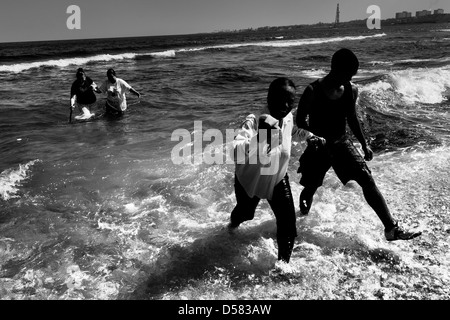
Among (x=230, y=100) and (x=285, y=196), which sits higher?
(x=230, y=100)

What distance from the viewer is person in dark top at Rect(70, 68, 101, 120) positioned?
9.07m

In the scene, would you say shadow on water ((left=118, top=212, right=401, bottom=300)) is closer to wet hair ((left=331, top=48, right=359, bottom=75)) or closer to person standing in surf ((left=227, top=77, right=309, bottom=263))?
person standing in surf ((left=227, top=77, right=309, bottom=263))

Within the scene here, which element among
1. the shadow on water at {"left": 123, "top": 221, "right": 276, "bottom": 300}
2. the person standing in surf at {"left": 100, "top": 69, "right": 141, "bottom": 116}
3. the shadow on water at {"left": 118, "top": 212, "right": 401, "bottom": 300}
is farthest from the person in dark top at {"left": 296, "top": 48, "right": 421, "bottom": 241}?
the person standing in surf at {"left": 100, "top": 69, "right": 141, "bottom": 116}

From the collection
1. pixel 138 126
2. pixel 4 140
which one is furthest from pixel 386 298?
pixel 4 140

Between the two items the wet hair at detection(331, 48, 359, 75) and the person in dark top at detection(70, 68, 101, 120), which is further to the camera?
the person in dark top at detection(70, 68, 101, 120)

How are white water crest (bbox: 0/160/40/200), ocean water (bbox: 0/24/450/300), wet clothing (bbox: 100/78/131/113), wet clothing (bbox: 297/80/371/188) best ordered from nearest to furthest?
1. ocean water (bbox: 0/24/450/300)
2. wet clothing (bbox: 297/80/371/188)
3. white water crest (bbox: 0/160/40/200)
4. wet clothing (bbox: 100/78/131/113)

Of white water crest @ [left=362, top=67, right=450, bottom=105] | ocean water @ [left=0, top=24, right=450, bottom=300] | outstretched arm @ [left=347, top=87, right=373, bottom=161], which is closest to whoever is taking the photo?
ocean water @ [left=0, top=24, right=450, bottom=300]

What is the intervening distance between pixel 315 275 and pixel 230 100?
9.17 m

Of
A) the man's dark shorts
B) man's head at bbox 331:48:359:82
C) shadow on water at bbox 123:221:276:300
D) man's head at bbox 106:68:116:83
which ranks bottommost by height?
shadow on water at bbox 123:221:276:300

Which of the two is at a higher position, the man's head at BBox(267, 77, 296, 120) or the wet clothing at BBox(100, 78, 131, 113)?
the wet clothing at BBox(100, 78, 131, 113)

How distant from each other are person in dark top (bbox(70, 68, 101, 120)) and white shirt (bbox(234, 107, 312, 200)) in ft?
24.2

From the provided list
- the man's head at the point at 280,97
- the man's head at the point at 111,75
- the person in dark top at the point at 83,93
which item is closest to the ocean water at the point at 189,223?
the person in dark top at the point at 83,93

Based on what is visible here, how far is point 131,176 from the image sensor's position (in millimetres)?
5711

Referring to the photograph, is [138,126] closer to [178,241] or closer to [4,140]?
[4,140]
